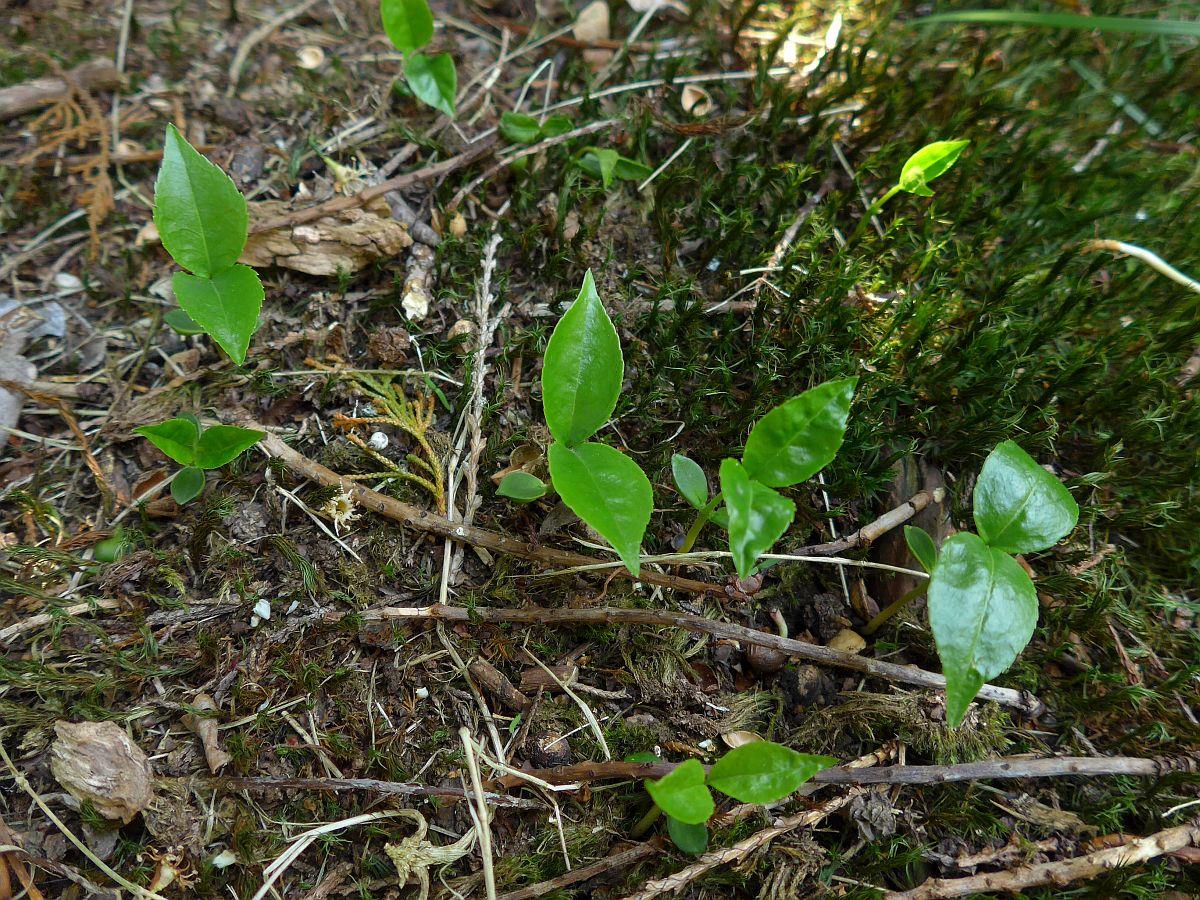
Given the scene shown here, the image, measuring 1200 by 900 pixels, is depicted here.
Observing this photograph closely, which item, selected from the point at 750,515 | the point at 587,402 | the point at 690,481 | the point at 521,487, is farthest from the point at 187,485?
the point at 750,515

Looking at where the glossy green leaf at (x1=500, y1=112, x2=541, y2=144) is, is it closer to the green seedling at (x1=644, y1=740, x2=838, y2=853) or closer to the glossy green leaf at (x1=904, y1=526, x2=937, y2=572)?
the glossy green leaf at (x1=904, y1=526, x2=937, y2=572)

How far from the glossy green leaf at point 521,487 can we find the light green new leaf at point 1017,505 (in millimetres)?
907

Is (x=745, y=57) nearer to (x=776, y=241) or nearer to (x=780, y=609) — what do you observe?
(x=776, y=241)

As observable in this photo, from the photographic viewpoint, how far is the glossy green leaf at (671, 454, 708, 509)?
1.65 metres

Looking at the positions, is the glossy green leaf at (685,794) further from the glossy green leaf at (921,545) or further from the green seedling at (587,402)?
the glossy green leaf at (921,545)

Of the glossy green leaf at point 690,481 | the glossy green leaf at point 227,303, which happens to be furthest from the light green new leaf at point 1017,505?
the glossy green leaf at point 227,303

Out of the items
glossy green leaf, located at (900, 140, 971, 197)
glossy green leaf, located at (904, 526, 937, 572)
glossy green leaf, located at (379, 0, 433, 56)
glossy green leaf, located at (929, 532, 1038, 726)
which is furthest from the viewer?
glossy green leaf, located at (379, 0, 433, 56)

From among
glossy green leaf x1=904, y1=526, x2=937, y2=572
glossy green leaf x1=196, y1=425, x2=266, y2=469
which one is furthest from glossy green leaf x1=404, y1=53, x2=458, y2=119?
glossy green leaf x1=904, y1=526, x2=937, y2=572

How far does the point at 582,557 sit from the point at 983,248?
1.48 metres

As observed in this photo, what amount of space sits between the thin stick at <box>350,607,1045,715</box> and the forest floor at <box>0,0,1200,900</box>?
16 millimetres

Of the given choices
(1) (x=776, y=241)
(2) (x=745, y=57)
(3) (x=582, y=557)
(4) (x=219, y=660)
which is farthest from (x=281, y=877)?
(2) (x=745, y=57)

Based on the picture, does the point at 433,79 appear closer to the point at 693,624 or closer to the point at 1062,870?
the point at 693,624

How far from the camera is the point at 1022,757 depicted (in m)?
1.72

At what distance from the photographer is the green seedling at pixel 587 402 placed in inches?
60.1
